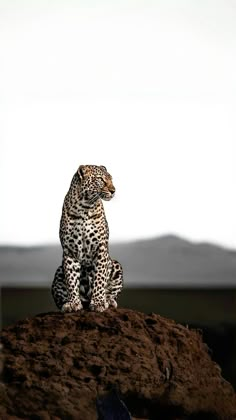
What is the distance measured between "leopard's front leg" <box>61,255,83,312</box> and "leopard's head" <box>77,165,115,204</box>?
0.29 m

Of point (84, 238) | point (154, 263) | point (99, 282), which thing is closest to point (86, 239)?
point (84, 238)

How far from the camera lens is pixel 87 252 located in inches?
153

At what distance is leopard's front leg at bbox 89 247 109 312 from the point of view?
12.7 ft

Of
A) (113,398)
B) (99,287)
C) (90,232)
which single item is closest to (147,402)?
(113,398)

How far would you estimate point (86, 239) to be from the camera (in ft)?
12.7

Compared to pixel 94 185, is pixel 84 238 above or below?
below

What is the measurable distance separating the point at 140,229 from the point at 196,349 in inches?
25.7

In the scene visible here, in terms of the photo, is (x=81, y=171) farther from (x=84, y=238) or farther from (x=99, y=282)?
(x=99, y=282)

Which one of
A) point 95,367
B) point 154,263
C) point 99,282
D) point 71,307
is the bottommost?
point 95,367

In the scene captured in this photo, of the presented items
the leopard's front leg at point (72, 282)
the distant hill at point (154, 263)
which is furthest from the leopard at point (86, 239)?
the distant hill at point (154, 263)

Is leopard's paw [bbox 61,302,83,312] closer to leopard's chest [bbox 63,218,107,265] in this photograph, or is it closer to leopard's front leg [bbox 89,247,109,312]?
leopard's front leg [bbox 89,247,109,312]

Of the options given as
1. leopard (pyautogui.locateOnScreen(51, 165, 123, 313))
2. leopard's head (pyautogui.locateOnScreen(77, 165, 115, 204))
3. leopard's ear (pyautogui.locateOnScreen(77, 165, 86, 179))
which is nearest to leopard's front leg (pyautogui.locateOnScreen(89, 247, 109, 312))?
leopard (pyautogui.locateOnScreen(51, 165, 123, 313))

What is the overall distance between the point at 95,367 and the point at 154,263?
0.67m

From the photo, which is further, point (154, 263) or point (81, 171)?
point (154, 263)
